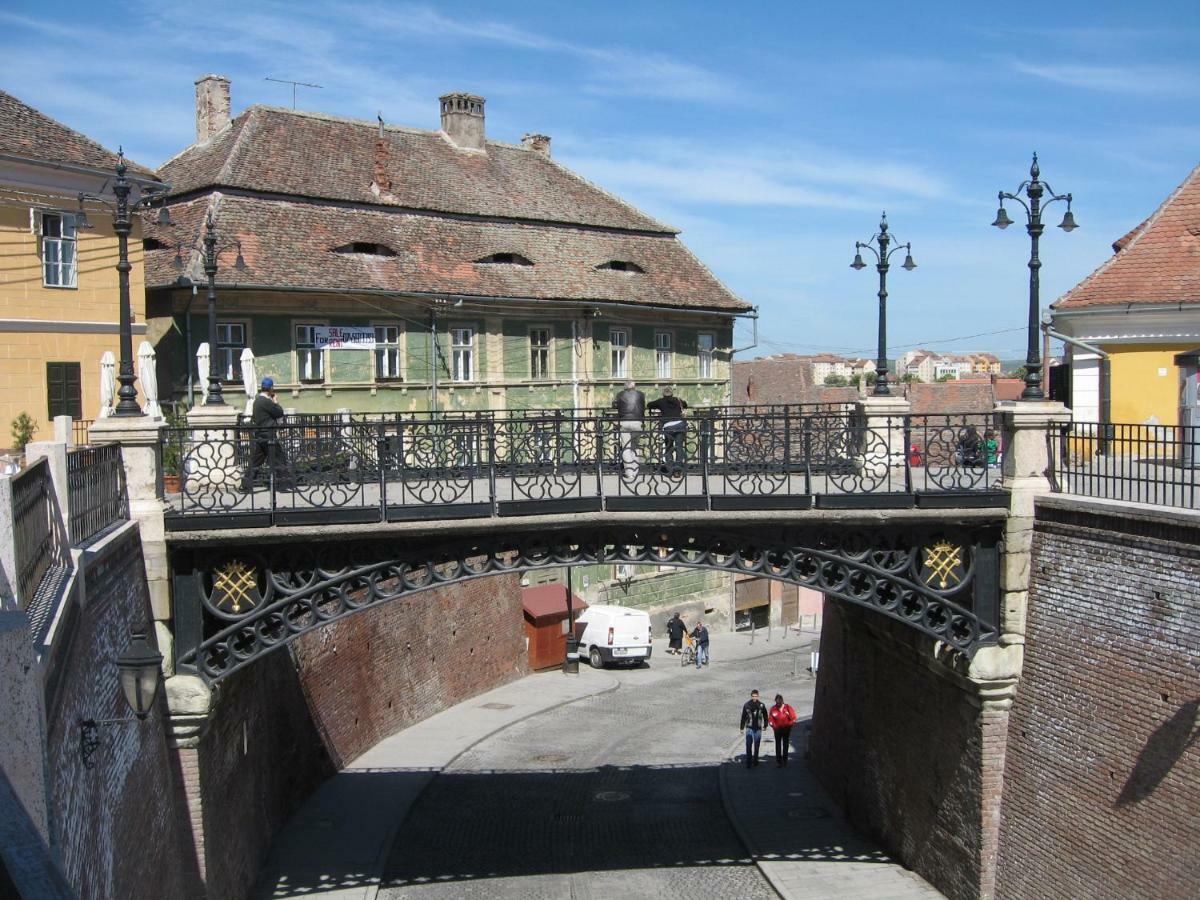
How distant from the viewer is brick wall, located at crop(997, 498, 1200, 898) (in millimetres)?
12477

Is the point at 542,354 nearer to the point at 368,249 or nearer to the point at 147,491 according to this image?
the point at 368,249

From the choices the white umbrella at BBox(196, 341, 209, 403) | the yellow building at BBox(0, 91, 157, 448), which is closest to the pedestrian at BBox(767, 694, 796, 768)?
the white umbrella at BBox(196, 341, 209, 403)

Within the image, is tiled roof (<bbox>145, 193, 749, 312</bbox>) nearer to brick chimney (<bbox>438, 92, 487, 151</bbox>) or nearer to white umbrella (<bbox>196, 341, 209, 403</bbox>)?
brick chimney (<bbox>438, 92, 487, 151</bbox>)

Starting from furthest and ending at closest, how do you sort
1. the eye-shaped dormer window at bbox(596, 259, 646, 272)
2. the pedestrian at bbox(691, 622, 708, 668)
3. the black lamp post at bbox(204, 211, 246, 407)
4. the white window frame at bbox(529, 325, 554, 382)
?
the eye-shaped dormer window at bbox(596, 259, 646, 272) < the pedestrian at bbox(691, 622, 708, 668) < the white window frame at bbox(529, 325, 554, 382) < the black lamp post at bbox(204, 211, 246, 407)

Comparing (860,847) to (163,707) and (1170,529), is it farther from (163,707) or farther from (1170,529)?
(163,707)

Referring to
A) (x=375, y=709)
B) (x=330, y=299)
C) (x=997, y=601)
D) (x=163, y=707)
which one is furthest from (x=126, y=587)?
(x=330, y=299)

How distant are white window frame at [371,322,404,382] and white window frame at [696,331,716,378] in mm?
11086

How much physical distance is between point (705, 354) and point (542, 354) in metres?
6.59

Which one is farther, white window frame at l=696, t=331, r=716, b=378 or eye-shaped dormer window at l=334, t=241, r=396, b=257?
white window frame at l=696, t=331, r=716, b=378

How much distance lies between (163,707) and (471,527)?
12.3 ft

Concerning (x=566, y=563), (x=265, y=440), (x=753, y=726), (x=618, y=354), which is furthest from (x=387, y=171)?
(x=566, y=563)

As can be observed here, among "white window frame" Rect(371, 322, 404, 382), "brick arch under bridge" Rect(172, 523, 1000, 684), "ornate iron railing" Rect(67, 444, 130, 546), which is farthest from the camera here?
"white window frame" Rect(371, 322, 404, 382)

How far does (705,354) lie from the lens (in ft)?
134

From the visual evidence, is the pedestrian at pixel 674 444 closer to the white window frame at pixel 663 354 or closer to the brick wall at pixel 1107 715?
the brick wall at pixel 1107 715
